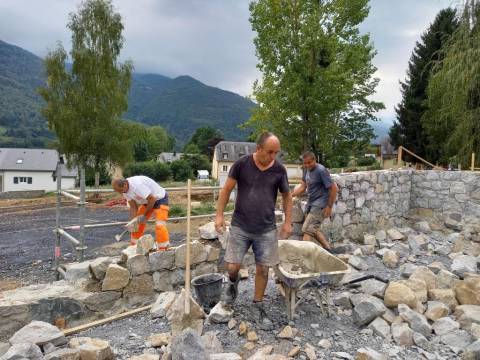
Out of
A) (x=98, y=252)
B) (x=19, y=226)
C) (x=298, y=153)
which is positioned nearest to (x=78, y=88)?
(x=19, y=226)

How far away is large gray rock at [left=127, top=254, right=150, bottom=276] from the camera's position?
452 cm

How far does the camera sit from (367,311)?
3.72m

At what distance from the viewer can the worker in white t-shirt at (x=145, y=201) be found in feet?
15.6

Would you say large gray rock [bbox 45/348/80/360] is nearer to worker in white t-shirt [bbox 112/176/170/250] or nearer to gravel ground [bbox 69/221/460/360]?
gravel ground [bbox 69/221/460/360]

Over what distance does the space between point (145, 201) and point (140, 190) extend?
Answer: 0.27m

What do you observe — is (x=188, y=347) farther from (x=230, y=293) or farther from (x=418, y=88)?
(x=418, y=88)

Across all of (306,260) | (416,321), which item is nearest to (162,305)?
(306,260)

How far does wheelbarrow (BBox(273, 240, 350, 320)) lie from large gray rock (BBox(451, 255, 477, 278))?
7.40ft

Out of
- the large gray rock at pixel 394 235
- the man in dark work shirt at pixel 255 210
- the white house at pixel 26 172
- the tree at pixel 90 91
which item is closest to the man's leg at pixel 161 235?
the man in dark work shirt at pixel 255 210

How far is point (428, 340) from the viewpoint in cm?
363

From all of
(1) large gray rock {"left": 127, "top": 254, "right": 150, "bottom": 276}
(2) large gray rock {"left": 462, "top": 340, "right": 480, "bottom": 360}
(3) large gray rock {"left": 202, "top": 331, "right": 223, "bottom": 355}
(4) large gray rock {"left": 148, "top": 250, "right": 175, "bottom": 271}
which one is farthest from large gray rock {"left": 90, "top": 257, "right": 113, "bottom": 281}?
(2) large gray rock {"left": 462, "top": 340, "right": 480, "bottom": 360}

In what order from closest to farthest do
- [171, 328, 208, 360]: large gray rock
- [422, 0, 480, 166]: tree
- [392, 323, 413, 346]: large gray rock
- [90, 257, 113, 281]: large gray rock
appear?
[171, 328, 208, 360]: large gray rock
[392, 323, 413, 346]: large gray rock
[90, 257, 113, 281]: large gray rock
[422, 0, 480, 166]: tree

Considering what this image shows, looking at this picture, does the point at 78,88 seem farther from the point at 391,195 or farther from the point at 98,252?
the point at 391,195

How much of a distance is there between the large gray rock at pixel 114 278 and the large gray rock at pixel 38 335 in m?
0.94
